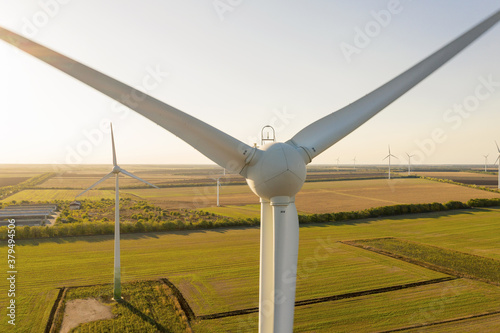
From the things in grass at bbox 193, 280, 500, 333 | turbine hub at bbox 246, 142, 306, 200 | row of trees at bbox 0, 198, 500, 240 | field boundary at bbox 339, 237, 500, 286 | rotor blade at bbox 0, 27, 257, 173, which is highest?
rotor blade at bbox 0, 27, 257, 173

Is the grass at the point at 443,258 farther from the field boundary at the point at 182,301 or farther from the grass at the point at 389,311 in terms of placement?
the field boundary at the point at 182,301

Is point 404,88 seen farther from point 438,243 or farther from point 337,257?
point 438,243

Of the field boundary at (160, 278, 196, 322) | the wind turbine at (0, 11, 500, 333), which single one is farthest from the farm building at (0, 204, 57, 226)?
the wind turbine at (0, 11, 500, 333)

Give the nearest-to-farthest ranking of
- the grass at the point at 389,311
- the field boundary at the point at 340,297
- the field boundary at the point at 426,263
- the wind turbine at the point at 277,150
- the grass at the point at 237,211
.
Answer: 1. the wind turbine at the point at 277,150
2. the grass at the point at 389,311
3. the field boundary at the point at 340,297
4. the field boundary at the point at 426,263
5. the grass at the point at 237,211

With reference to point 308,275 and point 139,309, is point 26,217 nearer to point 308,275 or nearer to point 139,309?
point 139,309

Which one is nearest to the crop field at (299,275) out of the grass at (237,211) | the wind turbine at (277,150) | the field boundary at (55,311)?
the field boundary at (55,311)

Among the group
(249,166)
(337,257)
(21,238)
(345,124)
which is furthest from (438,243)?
(21,238)

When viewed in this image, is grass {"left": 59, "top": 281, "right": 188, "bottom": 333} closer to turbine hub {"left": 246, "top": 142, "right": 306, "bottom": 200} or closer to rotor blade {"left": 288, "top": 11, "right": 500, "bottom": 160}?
turbine hub {"left": 246, "top": 142, "right": 306, "bottom": 200}
